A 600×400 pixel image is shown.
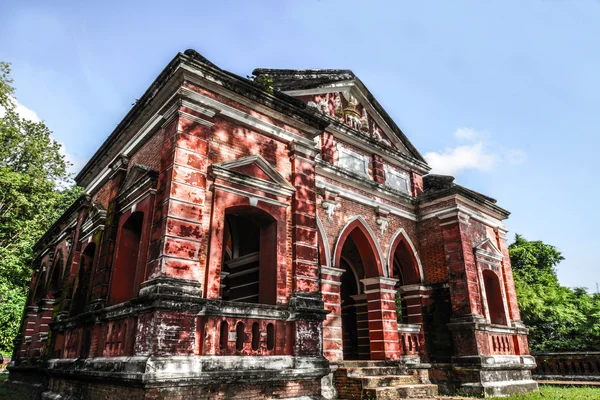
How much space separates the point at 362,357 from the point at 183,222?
26.4 ft

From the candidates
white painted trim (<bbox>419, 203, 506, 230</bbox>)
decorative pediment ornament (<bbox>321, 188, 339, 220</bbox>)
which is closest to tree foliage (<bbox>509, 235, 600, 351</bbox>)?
white painted trim (<bbox>419, 203, 506, 230</bbox>)

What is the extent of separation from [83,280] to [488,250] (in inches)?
481

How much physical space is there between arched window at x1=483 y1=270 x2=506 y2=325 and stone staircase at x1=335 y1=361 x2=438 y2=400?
179 inches

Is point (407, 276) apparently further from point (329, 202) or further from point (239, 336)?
point (239, 336)

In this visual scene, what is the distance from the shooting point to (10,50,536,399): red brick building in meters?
6.34

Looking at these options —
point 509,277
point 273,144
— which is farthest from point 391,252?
point 273,144

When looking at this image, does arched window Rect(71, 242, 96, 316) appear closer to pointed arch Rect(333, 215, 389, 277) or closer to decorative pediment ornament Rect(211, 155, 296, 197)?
decorative pediment ornament Rect(211, 155, 296, 197)

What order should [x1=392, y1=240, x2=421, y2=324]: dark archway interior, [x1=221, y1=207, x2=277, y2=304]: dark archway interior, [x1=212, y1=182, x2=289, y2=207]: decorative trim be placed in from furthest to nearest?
[x1=392, y1=240, x2=421, y2=324]: dark archway interior → [x1=221, y1=207, x2=277, y2=304]: dark archway interior → [x1=212, y1=182, x2=289, y2=207]: decorative trim

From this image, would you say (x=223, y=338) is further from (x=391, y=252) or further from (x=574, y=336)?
(x=574, y=336)

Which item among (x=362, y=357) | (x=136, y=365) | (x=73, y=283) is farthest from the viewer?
(x=362, y=357)

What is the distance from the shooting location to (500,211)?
14.9 meters

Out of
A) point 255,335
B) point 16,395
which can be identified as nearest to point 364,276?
point 255,335

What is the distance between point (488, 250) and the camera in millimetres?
13688

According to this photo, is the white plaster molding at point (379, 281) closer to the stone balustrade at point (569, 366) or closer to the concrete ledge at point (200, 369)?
the concrete ledge at point (200, 369)
